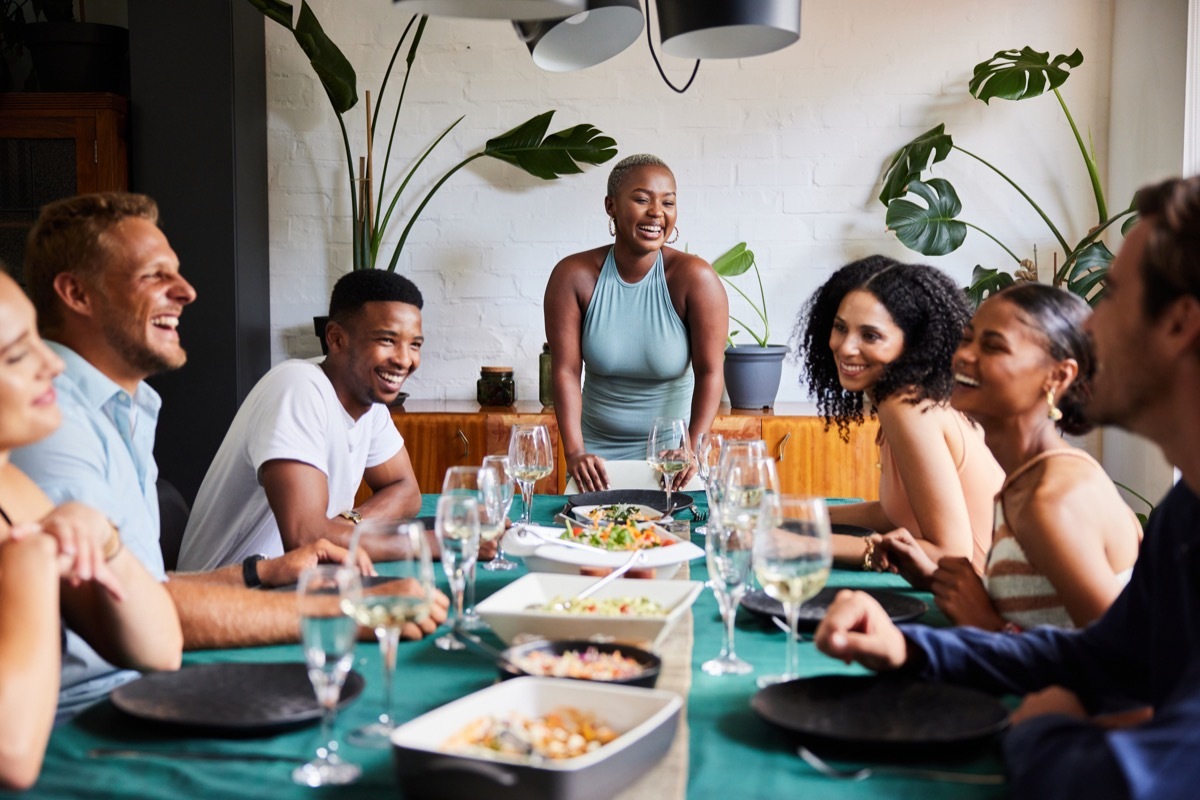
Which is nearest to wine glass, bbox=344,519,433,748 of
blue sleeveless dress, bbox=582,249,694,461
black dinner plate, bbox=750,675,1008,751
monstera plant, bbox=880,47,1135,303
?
black dinner plate, bbox=750,675,1008,751

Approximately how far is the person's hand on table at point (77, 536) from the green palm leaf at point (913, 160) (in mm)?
3683

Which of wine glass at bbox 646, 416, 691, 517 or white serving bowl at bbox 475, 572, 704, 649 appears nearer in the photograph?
white serving bowl at bbox 475, 572, 704, 649

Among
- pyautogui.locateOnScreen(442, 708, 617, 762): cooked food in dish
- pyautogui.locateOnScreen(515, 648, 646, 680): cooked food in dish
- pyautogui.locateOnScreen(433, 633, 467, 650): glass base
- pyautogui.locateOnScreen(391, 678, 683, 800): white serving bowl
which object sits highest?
pyautogui.locateOnScreen(391, 678, 683, 800): white serving bowl

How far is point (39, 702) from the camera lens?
115cm

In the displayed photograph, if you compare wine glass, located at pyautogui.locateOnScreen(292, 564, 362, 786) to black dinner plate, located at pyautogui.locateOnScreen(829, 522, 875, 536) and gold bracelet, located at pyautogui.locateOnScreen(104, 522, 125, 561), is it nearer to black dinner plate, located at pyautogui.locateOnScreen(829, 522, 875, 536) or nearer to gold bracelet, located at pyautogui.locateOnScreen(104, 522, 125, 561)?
gold bracelet, located at pyautogui.locateOnScreen(104, 522, 125, 561)

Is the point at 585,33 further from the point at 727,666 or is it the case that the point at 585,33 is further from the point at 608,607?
the point at 727,666

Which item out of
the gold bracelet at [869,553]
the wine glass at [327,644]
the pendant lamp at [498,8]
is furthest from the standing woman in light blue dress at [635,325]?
the wine glass at [327,644]

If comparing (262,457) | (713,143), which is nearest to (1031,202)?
(713,143)

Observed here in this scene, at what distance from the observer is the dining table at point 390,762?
1.14m

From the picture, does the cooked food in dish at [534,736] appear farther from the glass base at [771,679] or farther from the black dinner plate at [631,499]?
the black dinner plate at [631,499]

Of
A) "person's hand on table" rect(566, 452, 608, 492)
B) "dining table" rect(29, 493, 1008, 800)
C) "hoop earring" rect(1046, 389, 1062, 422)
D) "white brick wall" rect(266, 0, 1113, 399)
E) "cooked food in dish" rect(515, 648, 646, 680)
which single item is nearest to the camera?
"dining table" rect(29, 493, 1008, 800)

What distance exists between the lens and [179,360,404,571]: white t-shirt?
2.46 metres

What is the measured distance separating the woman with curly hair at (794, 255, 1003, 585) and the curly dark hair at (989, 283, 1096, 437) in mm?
364

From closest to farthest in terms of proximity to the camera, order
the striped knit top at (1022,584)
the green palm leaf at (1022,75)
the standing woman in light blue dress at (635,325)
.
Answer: the striped knit top at (1022,584)
the standing woman in light blue dress at (635,325)
the green palm leaf at (1022,75)
